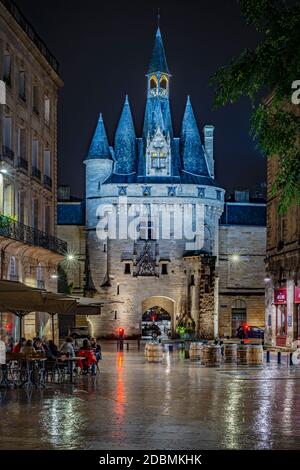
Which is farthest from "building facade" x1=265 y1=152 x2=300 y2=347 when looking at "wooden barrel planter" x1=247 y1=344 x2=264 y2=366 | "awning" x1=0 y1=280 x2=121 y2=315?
"awning" x1=0 y1=280 x2=121 y2=315

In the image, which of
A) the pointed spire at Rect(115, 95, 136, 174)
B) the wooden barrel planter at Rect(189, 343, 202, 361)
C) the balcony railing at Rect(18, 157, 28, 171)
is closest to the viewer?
the wooden barrel planter at Rect(189, 343, 202, 361)

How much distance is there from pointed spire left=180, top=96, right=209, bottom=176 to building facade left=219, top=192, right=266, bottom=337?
19.8 ft

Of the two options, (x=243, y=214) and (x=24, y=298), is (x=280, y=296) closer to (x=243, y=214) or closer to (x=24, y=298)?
(x=24, y=298)

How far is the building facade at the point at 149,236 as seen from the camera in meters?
66.1

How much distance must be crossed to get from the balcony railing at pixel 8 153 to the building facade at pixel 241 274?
36761mm

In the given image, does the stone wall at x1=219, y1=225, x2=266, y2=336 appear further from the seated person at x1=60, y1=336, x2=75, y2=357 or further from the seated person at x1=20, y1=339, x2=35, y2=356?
the seated person at x1=20, y1=339, x2=35, y2=356

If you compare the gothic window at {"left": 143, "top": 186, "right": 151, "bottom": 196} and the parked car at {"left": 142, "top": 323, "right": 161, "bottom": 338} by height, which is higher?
the gothic window at {"left": 143, "top": 186, "right": 151, "bottom": 196}

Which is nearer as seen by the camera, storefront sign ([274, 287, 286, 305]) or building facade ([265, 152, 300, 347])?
building facade ([265, 152, 300, 347])

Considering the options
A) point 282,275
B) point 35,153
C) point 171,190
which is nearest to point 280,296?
point 282,275

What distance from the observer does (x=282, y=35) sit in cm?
1452

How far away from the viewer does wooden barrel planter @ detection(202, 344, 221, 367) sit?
31734 mm

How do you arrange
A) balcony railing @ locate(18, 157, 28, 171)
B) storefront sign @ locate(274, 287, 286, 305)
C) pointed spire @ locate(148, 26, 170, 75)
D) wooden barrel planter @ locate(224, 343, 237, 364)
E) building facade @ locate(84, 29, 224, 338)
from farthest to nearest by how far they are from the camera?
pointed spire @ locate(148, 26, 170, 75) < building facade @ locate(84, 29, 224, 338) < storefront sign @ locate(274, 287, 286, 305) < balcony railing @ locate(18, 157, 28, 171) < wooden barrel planter @ locate(224, 343, 237, 364)

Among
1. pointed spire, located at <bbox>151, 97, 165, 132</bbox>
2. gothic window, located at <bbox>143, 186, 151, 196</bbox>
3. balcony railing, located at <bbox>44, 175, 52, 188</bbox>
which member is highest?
pointed spire, located at <bbox>151, 97, 165, 132</bbox>
